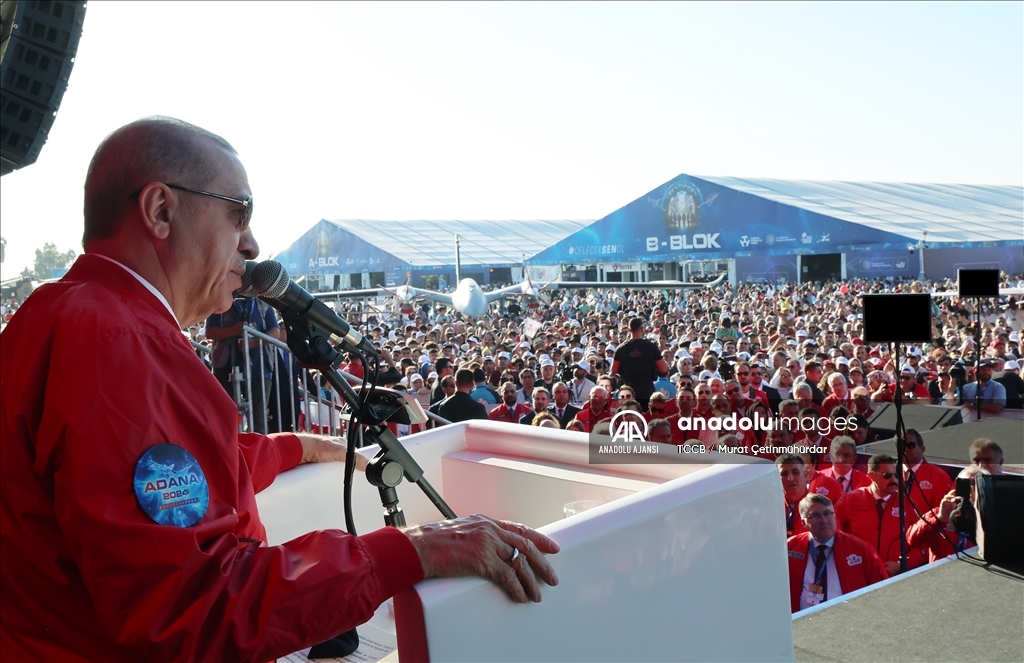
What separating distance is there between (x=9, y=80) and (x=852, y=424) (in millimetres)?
6956

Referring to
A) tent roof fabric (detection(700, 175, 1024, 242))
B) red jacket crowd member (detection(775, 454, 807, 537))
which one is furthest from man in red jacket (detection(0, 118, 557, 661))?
tent roof fabric (detection(700, 175, 1024, 242))

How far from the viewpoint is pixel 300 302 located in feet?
5.30

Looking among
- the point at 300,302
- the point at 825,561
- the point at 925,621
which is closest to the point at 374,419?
the point at 300,302

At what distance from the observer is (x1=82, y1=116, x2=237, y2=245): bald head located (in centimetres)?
123

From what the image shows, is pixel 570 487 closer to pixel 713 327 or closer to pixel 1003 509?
pixel 1003 509

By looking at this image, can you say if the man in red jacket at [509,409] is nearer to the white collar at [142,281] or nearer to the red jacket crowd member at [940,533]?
the red jacket crowd member at [940,533]

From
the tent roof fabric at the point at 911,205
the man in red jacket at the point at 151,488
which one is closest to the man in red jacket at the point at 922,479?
the man in red jacket at the point at 151,488

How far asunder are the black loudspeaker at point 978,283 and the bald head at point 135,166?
6268mm

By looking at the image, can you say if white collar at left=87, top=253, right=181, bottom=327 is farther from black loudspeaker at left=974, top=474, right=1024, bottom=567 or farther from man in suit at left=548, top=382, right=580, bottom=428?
man in suit at left=548, top=382, right=580, bottom=428

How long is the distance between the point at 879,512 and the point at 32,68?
560 cm

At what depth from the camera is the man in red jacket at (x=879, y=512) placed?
18.7ft

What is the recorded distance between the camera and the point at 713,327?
19141 millimetres

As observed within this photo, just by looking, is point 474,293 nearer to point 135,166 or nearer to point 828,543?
point 828,543

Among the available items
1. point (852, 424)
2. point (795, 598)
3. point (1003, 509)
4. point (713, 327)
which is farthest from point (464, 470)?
point (713, 327)
